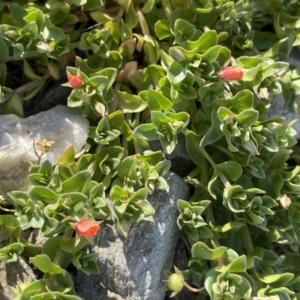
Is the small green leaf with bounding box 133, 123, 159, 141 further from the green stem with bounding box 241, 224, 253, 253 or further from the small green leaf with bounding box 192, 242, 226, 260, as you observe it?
the green stem with bounding box 241, 224, 253, 253

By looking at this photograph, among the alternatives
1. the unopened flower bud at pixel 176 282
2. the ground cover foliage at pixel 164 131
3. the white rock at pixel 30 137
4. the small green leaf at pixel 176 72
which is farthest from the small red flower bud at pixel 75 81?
the unopened flower bud at pixel 176 282

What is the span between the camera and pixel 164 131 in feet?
9.23

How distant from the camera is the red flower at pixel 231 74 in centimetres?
275

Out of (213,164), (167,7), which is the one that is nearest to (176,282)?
(213,164)

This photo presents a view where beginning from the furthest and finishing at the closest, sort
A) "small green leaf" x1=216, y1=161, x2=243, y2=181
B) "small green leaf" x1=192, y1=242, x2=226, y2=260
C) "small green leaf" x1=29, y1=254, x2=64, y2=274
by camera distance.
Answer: "small green leaf" x1=216, y1=161, x2=243, y2=181, "small green leaf" x1=192, y1=242, x2=226, y2=260, "small green leaf" x1=29, y1=254, x2=64, y2=274

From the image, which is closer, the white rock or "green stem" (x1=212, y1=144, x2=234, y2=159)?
the white rock

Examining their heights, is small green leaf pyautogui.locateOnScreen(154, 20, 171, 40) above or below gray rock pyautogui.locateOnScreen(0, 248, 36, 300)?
above

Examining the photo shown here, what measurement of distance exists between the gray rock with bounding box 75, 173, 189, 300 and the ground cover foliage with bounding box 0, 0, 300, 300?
4.2 inches

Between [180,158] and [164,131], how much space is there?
0.40m

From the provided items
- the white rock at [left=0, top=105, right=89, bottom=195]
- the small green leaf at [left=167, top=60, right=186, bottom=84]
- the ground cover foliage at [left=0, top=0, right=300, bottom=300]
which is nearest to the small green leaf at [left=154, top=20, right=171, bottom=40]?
the ground cover foliage at [left=0, top=0, right=300, bottom=300]

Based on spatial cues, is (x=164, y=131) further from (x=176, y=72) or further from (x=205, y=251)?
(x=205, y=251)

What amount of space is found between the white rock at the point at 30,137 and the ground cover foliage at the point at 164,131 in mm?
87

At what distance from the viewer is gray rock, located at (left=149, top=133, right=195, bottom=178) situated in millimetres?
3145

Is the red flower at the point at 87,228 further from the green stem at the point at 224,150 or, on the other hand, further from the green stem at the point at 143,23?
the green stem at the point at 143,23
